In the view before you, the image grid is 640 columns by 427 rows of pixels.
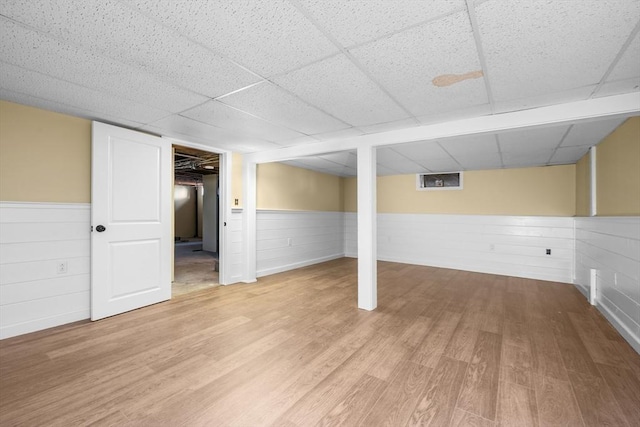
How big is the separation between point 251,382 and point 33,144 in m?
3.01

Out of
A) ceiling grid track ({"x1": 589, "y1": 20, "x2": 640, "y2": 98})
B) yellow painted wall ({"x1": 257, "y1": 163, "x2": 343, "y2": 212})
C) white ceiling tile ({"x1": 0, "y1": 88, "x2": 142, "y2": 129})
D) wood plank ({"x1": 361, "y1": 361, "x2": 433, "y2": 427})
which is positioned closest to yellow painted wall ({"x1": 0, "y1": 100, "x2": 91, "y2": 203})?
white ceiling tile ({"x1": 0, "y1": 88, "x2": 142, "y2": 129})

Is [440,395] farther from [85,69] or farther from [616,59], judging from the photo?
[85,69]

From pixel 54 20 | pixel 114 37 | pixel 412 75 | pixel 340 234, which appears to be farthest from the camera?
pixel 340 234

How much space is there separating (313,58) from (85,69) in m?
1.58

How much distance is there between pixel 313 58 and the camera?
1.74 metres

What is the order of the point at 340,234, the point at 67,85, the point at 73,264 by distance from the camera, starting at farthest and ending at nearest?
the point at 340,234 < the point at 73,264 < the point at 67,85

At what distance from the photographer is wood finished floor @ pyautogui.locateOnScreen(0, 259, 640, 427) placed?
1591 mm

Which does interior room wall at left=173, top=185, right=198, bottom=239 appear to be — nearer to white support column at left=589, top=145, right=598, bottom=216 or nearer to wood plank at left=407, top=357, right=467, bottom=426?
wood plank at left=407, top=357, right=467, bottom=426

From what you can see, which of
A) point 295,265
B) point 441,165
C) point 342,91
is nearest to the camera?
point 342,91

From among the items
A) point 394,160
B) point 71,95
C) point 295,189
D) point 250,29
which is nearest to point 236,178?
point 295,189

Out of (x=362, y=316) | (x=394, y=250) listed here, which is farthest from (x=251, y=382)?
(x=394, y=250)

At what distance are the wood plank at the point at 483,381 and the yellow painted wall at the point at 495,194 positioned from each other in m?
3.73

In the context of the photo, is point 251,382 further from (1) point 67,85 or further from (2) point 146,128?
(2) point 146,128

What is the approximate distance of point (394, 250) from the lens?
6613 mm
